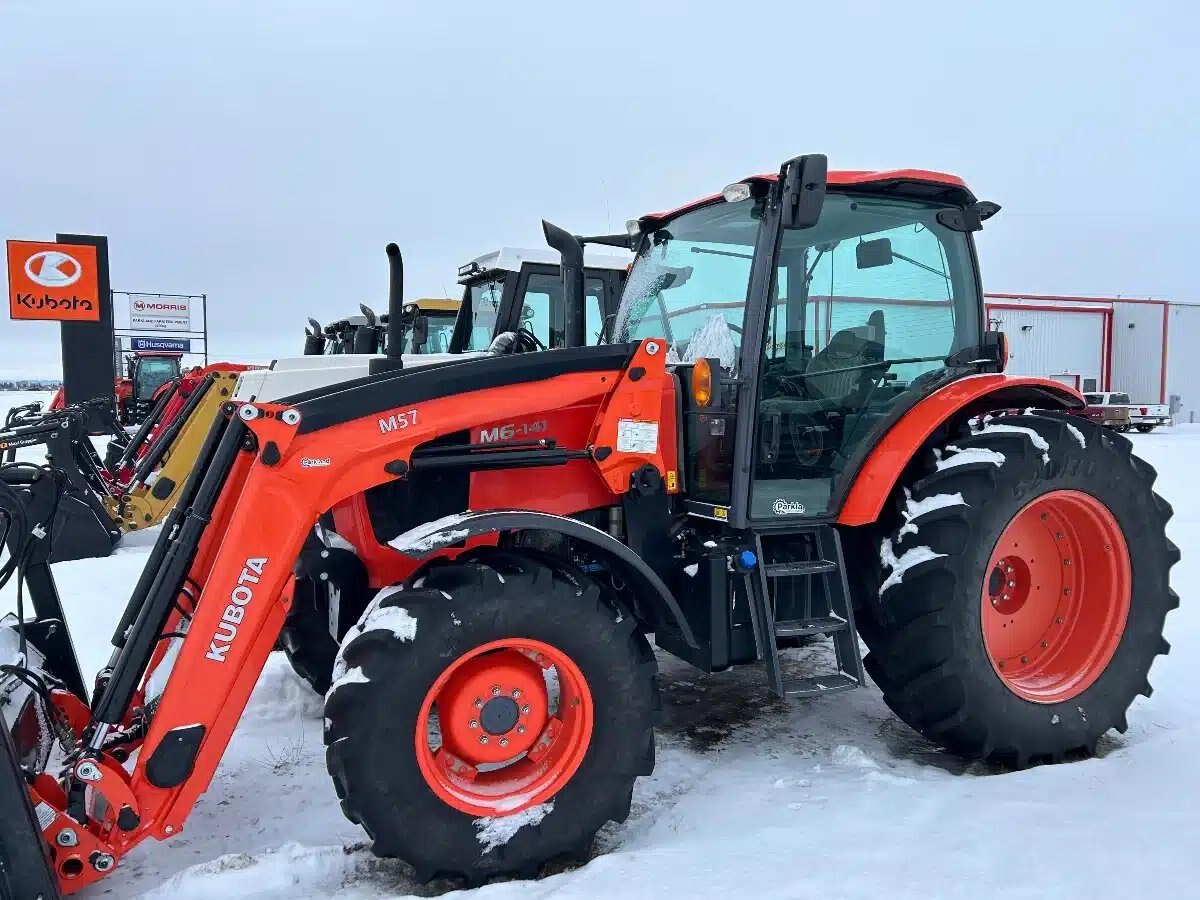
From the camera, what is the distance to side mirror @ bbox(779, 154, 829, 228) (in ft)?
10.2

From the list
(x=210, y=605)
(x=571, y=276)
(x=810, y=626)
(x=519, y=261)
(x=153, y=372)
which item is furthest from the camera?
(x=153, y=372)

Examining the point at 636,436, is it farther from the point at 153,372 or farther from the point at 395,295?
the point at 153,372

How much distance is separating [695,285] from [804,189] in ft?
2.95

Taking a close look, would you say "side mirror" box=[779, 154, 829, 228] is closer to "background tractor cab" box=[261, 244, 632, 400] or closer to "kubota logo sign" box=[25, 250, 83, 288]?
"background tractor cab" box=[261, 244, 632, 400]

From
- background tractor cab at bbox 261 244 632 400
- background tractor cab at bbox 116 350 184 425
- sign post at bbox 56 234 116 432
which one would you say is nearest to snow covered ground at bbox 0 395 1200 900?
background tractor cab at bbox 261 244 632 400

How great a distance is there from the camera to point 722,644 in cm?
343

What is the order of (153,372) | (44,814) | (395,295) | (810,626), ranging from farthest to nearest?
1. (153,372)
2. (810,626)
3. (395,295)
4. (44,814)

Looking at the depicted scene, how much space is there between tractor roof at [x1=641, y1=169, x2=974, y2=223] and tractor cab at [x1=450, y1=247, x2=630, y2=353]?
3.77 m

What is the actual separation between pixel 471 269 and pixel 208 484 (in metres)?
6.41

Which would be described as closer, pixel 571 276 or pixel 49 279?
pixel 571 276

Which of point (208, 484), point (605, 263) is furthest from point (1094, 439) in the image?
point (605, 263)

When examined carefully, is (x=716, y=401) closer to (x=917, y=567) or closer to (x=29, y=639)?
(x=917, y=567)

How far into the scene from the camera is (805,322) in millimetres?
3711

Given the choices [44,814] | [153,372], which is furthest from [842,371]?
[153,372]
